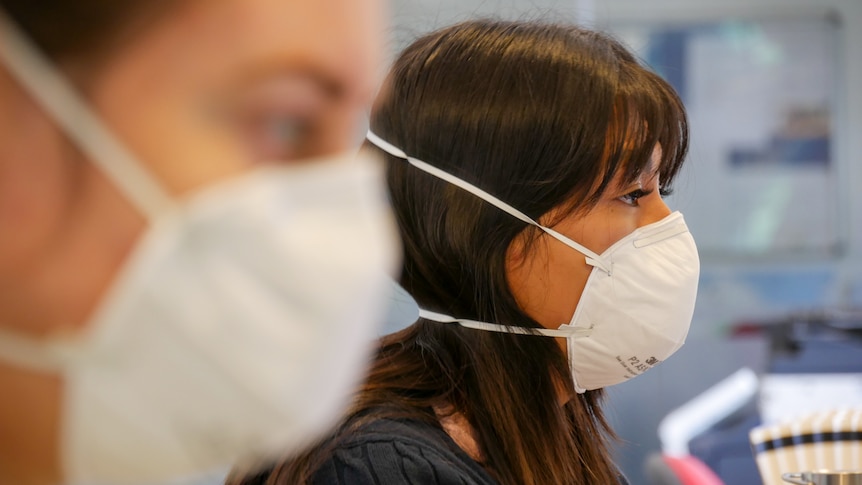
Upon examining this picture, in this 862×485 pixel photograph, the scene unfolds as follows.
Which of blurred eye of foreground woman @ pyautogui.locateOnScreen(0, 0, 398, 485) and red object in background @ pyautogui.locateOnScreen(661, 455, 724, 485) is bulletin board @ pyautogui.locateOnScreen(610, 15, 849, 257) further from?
blurred eye of foreground woman @ pyautogui.locateOnScreen(0, 0, 398, 485)

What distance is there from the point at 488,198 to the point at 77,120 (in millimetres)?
724

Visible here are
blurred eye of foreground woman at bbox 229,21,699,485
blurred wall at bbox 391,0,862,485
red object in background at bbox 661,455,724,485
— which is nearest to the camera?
blurred eye of foreground woman at bbox 229,21,699,485

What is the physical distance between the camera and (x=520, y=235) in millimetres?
1119

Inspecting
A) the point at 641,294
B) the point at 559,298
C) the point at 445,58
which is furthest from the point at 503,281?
the point at 445,58

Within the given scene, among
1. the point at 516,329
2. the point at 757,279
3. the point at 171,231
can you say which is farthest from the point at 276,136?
the point at 757,279

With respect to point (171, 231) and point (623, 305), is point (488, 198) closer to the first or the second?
point (623, 305)

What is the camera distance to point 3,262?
43 centimetres

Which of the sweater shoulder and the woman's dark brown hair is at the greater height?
the woman's dark brown hair

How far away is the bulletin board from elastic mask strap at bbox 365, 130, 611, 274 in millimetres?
2514

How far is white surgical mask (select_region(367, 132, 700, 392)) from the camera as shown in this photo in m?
1.14

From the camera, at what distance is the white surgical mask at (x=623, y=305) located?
1144 millimetres

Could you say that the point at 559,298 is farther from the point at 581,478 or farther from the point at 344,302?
the point at 344,302

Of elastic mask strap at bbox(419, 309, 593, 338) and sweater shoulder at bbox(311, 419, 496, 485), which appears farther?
elastic mask strap at bbox(419, 309, 593, 338)

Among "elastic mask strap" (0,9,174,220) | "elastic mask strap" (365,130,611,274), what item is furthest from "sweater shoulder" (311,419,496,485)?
"elastic mask strap" (0,9,174,220)
